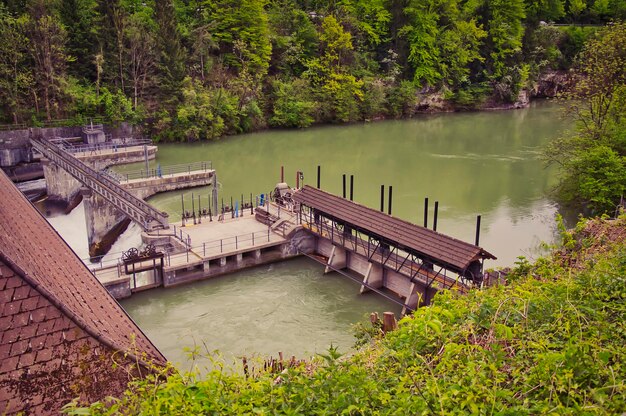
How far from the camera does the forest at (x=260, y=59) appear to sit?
4791 centimetres

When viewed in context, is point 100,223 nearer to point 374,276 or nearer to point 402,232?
point 374,276

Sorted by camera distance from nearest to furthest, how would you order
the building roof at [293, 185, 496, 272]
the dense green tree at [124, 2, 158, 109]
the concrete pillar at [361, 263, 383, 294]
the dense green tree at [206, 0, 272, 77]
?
the building roof at [293, 185, 496, 272] → the concrete pillar at [361, 263, 383, 294] → the dense green tree at [124, 2, 158, 109] → the dense green tree at [206, 0, 272, 77]

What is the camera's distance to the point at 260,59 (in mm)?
57531

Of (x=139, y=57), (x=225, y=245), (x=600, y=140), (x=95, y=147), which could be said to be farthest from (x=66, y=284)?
(x=139, y=57)

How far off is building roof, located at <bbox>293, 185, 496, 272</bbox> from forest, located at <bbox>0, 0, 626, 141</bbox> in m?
28.8

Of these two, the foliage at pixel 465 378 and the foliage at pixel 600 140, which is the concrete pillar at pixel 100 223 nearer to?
the foliage at pixel 465 378

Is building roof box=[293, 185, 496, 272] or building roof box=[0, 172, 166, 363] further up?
building roof box=[0, 172, 166, 363]

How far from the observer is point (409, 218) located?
30453 mm

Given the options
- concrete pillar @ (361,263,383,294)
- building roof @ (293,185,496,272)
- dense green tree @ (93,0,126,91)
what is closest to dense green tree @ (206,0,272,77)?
dense green tree @ (93,0,126,91)

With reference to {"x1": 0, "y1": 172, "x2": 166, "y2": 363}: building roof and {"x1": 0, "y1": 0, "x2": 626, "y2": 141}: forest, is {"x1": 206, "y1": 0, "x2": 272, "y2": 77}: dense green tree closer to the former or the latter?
{"x1": 0, "y1": 0, "x2": 626, "y2": 141}: forest

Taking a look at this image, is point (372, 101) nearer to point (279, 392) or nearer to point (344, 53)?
point (344, 53)

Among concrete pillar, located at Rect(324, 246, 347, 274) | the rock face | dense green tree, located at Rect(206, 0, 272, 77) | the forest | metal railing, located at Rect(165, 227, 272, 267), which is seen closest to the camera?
metal railing, located at Rect(165, 227, 272, 267)

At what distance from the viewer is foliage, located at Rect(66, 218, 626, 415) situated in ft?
16.4

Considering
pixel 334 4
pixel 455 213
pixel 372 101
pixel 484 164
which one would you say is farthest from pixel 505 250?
pixel 334 4
